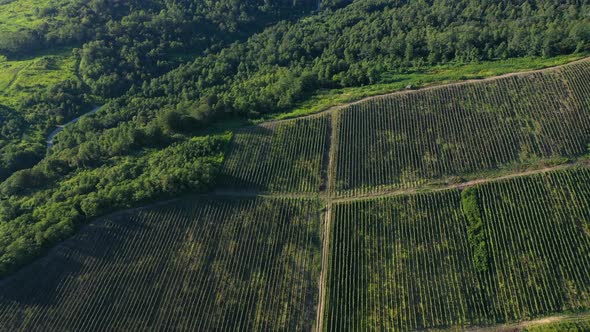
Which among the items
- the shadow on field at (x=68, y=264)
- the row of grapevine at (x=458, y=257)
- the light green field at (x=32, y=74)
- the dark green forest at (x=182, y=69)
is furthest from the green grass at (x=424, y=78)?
the light green field at (x=32, y=74)

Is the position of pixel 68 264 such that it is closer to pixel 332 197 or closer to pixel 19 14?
pixel 332 197

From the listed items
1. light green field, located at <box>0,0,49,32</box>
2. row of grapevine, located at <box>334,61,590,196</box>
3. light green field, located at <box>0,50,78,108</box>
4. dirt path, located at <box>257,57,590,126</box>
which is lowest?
row of grapevine, located at <box>334,61,590,196</box>

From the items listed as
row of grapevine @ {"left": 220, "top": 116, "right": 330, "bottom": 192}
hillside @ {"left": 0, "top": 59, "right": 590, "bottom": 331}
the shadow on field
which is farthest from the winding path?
row of grapevine @ {"left": 220, "top": 116, "right": 330, "bottom": 192}

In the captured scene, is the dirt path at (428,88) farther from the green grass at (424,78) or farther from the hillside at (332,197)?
the green grass at (424,78)

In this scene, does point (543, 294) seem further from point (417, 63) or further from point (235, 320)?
point (417, 63)

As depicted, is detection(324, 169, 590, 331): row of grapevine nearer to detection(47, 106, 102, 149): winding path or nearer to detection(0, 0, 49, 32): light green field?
detection(47, 106, 102, 149): winding path

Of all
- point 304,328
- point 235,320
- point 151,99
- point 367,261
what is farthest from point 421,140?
point 151,99
